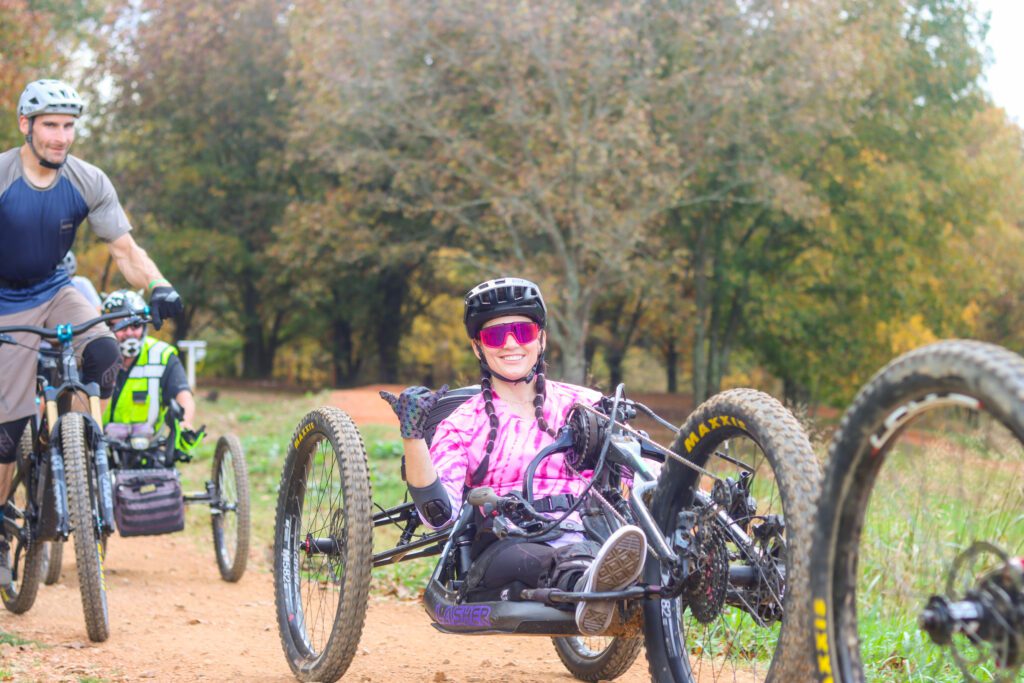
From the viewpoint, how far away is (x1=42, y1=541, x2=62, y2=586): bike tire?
7.40 metres

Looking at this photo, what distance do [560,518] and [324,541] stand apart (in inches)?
41.5

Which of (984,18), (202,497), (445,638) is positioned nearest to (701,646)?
(445,638)

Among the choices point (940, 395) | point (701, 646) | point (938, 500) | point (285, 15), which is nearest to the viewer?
point (940, 395)

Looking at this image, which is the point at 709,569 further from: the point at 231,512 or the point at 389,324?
the point at 389,324

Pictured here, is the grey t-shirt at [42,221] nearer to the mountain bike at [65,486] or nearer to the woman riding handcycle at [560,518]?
the mountain bike at [65,486]

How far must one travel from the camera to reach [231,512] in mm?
8602

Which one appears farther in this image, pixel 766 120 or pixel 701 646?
pixel 766 120

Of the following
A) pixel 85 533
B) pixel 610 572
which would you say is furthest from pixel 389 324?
pixel 610 572

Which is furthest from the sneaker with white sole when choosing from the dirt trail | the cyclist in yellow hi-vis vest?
the cyclist in yellow hi-vis vest

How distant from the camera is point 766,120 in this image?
23.1m

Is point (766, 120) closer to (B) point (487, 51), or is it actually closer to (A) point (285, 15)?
(B) point (487, 51)

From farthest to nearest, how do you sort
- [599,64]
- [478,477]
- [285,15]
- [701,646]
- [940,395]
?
[285,15]
[599,64]
[478,477]
[701,646]
[940,395]

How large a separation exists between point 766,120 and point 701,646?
20.1 meters

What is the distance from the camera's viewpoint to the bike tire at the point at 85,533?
5.45 m
